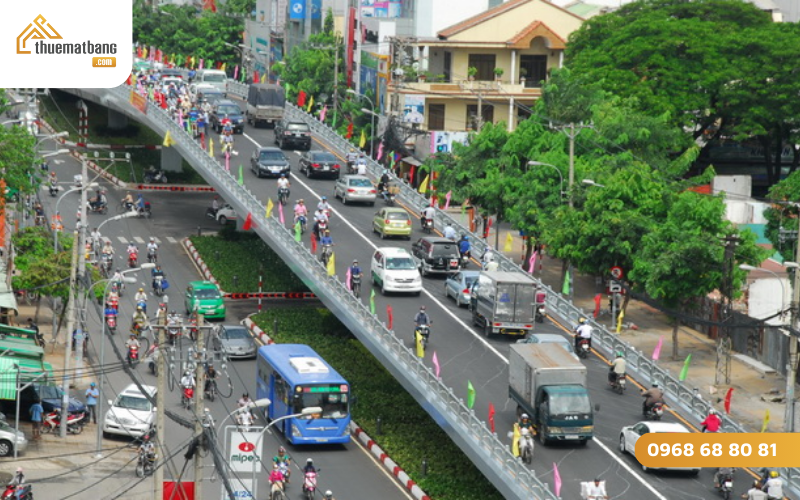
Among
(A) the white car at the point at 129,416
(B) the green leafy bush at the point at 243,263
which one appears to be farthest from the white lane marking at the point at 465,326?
(A) the white car at the point at 129,416

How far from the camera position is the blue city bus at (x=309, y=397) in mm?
50562

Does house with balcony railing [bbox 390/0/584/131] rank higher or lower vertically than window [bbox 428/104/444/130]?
higher

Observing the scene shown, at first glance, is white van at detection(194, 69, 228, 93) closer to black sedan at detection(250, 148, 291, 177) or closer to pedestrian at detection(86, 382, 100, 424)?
black sedan at detection(250, 148, 291, 177)

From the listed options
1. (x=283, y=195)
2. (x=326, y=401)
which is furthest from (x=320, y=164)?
(x=326, y=401)

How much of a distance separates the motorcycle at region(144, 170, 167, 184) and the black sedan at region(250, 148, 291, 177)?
2441 cm

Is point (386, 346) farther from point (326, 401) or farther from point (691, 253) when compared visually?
point (691, 253)

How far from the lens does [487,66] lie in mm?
103125

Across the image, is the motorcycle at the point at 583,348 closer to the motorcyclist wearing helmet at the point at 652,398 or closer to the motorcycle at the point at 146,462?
the motorcyclist wearing helmet at the point at 652,398

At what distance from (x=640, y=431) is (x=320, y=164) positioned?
38.3m

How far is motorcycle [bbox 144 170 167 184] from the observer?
338 feet

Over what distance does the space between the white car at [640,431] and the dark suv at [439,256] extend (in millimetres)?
19209

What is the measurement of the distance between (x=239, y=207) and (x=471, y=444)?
1172 inches

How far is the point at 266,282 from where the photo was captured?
76.6 m

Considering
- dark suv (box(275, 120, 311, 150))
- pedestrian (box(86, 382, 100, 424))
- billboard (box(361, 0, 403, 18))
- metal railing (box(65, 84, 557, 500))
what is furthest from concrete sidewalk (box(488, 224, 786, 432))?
billboard (box(361, 0, 403, 18))
